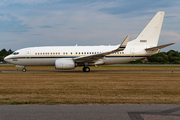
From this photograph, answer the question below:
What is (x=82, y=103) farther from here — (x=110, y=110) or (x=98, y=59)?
(x=98, y=59)

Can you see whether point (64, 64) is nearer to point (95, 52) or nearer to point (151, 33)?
point (95, 52)

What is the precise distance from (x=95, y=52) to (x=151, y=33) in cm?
801

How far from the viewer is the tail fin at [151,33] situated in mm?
25766

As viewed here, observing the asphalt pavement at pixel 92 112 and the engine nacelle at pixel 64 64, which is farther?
the engine nacelle at pixel 64 64

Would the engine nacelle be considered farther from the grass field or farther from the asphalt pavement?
the asphalt pavement

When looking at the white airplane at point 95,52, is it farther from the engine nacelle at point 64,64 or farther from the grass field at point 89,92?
the grass field at point 89,92

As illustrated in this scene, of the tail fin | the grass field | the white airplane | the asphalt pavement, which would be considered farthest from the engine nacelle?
the asphalt pavement

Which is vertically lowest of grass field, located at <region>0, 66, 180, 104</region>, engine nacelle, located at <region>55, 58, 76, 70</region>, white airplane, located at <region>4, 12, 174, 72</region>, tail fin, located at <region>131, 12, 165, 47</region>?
grass field, located at <region>0, 66, 180, 104</region>

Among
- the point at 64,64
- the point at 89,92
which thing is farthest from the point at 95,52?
the point at 89,92

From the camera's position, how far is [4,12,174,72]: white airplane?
2505 centimetres

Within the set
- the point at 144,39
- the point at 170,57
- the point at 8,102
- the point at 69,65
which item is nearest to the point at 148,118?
the point at 8,102

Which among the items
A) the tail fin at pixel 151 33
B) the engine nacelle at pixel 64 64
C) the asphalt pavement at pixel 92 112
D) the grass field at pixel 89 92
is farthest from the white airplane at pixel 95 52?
the asphalt pavement at pixel 92 112

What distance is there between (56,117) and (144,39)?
2298 cm

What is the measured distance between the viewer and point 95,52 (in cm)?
2547
